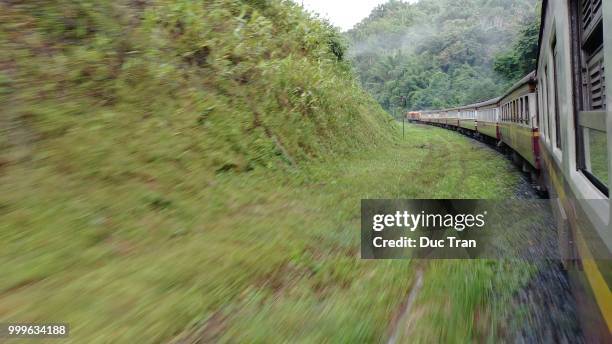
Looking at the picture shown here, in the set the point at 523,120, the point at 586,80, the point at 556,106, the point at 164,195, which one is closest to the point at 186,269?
the point at 164,195

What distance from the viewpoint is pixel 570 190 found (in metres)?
3.26

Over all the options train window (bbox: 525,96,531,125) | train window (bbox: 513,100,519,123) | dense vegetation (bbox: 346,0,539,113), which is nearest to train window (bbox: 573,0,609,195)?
train window (bbox: 525,96,531,125)

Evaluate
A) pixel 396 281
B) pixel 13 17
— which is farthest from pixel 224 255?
pixel 13 17

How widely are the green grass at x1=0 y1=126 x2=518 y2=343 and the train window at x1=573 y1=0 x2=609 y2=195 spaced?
1.38 m

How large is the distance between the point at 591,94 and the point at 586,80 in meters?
0.17

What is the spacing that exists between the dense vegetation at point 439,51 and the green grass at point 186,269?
13.5 meters

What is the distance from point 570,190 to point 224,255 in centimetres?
278

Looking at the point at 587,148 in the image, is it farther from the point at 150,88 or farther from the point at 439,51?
the point at 439,51

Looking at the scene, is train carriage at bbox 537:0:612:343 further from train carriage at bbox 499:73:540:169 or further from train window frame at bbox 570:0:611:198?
train carriage at bbox 499:73:540:169

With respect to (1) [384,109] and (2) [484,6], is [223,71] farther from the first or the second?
(2) [484,6]

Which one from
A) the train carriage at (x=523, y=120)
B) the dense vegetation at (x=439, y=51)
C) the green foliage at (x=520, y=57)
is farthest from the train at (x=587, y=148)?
the dense vegetation at (x=439, y=51)

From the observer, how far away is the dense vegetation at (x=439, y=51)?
61.0ft

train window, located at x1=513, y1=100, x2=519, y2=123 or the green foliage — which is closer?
train window, located at x1=513, y1=100, x2=519, y2=123

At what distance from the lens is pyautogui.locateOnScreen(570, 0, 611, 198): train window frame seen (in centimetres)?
241
